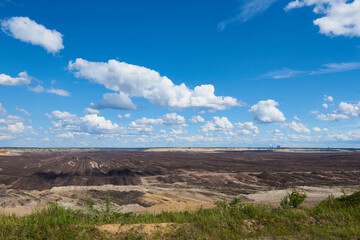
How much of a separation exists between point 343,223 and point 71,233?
9.70m

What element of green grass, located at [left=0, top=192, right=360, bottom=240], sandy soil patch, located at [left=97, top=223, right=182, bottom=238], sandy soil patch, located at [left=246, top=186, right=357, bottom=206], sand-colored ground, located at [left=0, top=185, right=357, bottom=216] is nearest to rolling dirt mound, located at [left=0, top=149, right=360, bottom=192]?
sandy soil patch, located at [left=246, top=186, right=357, bottom=206]

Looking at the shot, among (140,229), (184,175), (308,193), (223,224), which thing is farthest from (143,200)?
(184,175)

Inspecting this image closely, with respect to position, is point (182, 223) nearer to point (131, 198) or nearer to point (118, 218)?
point (118, 218)

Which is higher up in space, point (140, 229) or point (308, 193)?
point (140, 229)

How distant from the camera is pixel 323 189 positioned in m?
23.5

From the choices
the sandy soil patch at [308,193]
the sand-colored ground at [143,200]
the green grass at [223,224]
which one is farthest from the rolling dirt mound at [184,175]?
the green grass at [223,224]

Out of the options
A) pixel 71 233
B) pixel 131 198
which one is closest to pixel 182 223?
pixel 71 233

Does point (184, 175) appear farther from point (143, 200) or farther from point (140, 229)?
point (140, 229)

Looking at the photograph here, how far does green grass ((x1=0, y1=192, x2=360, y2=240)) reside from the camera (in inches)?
299

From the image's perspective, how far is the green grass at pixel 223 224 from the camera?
760cm

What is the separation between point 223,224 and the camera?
8891 mm

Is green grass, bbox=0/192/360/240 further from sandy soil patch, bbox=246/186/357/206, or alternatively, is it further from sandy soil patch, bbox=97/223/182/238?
sandy soil patch, bbox=246/186/357/206

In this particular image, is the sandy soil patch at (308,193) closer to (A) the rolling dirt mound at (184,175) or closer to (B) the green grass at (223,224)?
(A) the rolling dirt mound at (184,175)

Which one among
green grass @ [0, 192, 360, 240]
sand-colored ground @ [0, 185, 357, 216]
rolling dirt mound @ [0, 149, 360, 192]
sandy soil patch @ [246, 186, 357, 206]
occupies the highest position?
green grass @ [0, 192, 360, 240]
